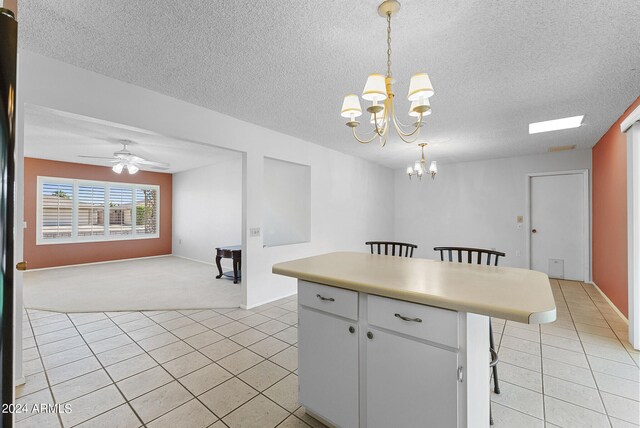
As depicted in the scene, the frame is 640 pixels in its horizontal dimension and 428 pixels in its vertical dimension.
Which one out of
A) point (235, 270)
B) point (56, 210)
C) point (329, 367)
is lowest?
point (235, 270)

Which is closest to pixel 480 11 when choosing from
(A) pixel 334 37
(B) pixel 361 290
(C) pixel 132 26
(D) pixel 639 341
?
(A) pixel 334 37

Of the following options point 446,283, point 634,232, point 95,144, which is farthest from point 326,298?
point 95,144

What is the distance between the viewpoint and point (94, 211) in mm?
6648

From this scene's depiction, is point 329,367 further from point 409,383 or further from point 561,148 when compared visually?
point 561,148

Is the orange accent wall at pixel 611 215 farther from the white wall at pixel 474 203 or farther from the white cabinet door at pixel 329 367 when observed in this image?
the white cabinet door at pixel 329 367

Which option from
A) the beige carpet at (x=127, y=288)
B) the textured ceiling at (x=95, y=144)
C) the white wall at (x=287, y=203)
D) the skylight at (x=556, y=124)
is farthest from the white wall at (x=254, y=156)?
the skylight at (x=556, y=124)

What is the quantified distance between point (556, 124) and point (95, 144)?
708 centimetres

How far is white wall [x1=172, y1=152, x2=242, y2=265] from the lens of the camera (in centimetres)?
615

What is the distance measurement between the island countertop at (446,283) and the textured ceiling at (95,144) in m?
2.42

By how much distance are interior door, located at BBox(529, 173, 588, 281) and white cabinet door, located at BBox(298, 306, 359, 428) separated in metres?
5.58

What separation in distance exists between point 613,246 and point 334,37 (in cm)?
428

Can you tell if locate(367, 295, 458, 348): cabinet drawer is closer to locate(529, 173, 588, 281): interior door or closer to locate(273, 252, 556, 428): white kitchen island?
locate(273, 252, 556, 428): white kitchen island

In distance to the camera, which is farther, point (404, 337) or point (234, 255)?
point (234, 255)

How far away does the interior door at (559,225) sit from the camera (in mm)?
4945
